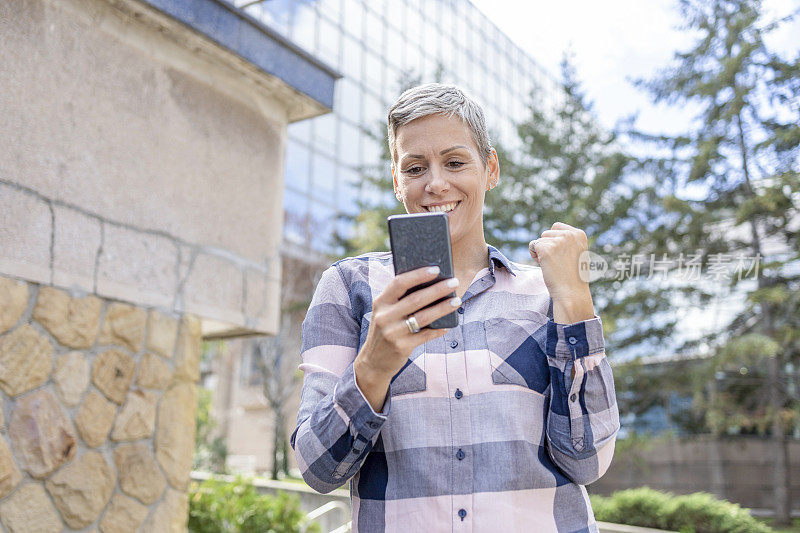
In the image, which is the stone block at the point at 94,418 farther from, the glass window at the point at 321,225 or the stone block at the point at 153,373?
the glass window at the point at 321,225

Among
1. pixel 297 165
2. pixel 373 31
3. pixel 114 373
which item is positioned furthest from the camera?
pixel 373 31

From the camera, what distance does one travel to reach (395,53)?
2323cm

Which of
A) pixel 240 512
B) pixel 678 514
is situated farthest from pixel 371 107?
pixel 240 512

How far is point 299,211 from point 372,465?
57.0 ft

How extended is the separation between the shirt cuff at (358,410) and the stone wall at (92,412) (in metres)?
2.14

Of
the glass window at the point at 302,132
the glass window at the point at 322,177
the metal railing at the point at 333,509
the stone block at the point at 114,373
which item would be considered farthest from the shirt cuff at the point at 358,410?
the glass window at the point at 302,132

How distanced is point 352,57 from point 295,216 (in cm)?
685

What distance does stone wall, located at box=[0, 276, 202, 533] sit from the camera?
269 cm

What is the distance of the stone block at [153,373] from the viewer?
3268 millimetres

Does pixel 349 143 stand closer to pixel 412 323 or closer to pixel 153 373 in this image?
pixel 153 373

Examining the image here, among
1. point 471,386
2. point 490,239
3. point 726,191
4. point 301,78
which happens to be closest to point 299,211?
point 490,239

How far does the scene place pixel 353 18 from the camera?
22.1 metres

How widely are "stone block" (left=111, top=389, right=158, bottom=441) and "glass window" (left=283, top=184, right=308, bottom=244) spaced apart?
14.1 meters

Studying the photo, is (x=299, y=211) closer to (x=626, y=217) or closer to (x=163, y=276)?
(x=626, y=217)
